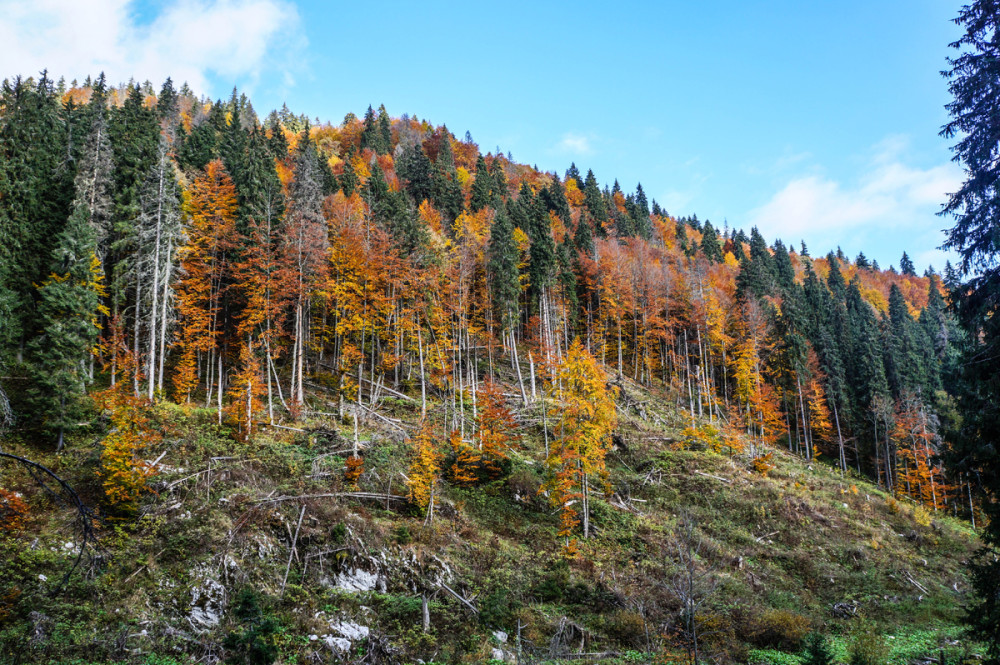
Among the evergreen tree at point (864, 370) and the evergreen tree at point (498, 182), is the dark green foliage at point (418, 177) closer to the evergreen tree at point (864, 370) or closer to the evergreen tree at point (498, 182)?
the evergreen tree at point (498, 182)

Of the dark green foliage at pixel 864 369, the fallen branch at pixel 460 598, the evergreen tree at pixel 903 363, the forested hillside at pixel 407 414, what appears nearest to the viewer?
the forested hillside at pixel 407 414

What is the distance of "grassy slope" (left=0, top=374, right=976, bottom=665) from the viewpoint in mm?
15977

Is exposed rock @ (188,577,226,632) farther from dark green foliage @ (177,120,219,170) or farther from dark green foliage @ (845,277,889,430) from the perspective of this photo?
dark green foliage @ (845,277,889,430)

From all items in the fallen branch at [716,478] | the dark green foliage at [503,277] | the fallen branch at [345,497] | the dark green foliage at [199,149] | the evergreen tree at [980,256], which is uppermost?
the dark green foliage at [199,149]

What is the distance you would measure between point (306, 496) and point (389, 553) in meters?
4.52

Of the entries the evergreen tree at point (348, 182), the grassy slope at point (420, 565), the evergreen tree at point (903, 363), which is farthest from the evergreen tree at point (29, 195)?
the evergreen tree at point (903, 363)

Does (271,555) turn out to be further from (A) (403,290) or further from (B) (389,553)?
(A) (403,290)

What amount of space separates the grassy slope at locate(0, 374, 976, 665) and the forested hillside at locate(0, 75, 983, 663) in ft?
0.49

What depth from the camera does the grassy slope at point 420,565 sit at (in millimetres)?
15977

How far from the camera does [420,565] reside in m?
21.1

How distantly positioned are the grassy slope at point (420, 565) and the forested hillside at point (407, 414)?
0.15m

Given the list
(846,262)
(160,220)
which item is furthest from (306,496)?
(846,262)

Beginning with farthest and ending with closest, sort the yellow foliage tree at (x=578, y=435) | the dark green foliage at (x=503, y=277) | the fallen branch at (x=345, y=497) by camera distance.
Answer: the dark green foliage at (x=503, y=277)
the yellow foliage tree at (x=578, y=435)
the fallen branch at (x=345, y=497)

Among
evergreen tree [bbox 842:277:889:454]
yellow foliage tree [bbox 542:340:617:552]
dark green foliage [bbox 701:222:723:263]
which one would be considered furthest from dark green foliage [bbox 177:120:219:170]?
dark green foliage [bbox 701:222:723:263]
